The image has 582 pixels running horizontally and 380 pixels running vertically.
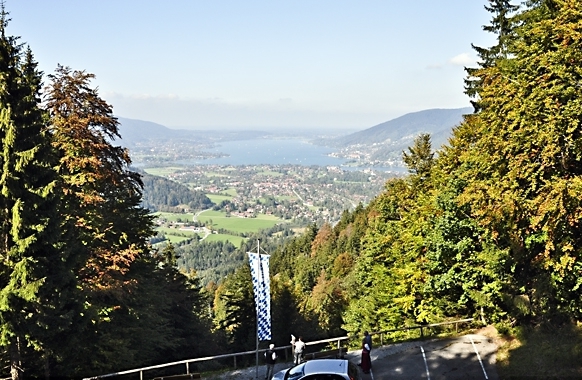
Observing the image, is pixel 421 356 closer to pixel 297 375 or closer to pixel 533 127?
pixel 297 375

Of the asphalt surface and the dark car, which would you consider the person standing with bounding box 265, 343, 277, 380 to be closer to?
the asphalt surface

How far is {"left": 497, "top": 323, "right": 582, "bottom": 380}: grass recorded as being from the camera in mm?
15852

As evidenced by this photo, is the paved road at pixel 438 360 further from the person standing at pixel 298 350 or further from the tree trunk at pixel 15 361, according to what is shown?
the tree trunk at pixel 15 361

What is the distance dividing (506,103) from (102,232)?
675 inches

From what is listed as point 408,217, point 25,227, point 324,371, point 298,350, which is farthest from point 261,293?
point 408,217

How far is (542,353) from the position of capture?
1695 centimetres

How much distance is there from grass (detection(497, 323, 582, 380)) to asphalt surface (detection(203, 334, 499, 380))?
0.51 metres

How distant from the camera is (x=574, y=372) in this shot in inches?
608

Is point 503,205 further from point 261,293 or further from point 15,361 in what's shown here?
point 15,361

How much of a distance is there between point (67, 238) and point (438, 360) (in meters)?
15.1

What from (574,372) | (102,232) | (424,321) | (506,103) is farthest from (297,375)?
(424,321)

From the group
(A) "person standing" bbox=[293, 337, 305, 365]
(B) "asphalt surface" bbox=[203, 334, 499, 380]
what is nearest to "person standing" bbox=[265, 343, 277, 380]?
(B) "asphalt surface" bbox=[203, 334, 499, 380]

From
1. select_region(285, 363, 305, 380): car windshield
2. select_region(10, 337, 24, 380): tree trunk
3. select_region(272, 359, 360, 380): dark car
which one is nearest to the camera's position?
select_region(272, 359, 360, 380): dark car

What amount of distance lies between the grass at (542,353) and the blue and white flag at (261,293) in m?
8.64
